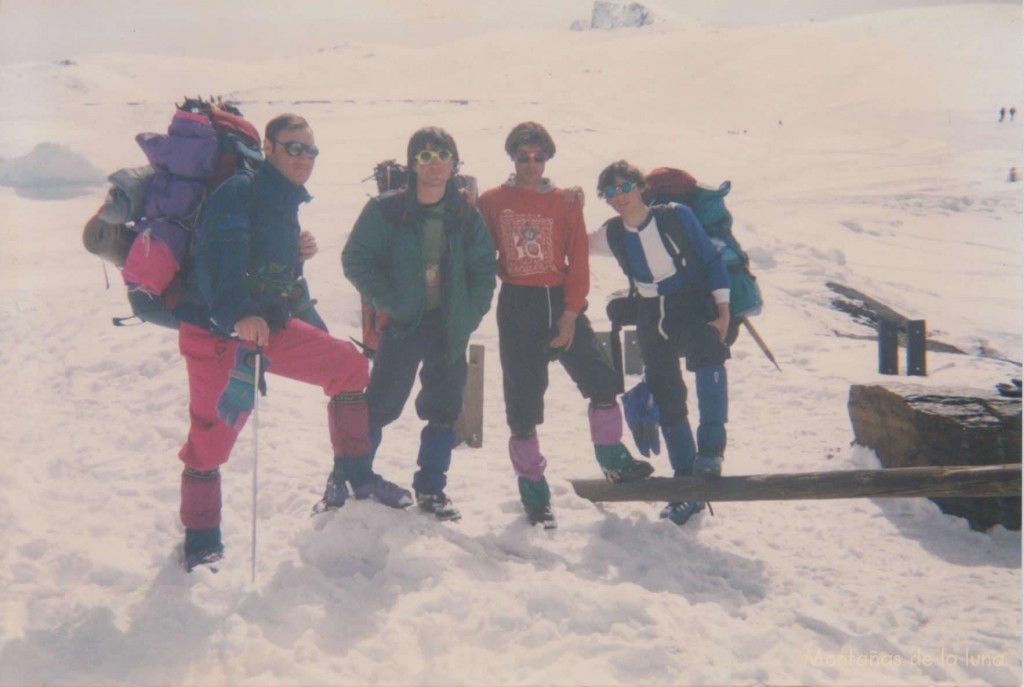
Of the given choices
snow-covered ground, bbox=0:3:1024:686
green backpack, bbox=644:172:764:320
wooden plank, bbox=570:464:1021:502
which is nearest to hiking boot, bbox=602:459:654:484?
wooden plank, bbox=570:464:1021:502

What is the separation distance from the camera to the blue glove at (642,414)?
5.00 m

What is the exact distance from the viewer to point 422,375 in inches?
175

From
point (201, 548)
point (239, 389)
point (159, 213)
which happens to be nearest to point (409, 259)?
point (239, 389)

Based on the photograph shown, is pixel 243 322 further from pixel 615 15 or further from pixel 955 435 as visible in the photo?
pixel 615 15

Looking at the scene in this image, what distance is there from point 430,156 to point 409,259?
559mm

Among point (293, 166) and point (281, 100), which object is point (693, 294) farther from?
point (281, 100)

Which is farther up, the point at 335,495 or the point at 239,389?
the point at 239,389

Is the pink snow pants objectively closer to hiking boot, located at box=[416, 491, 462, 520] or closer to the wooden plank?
hiking boot, located at box=[416, 491, 462, 520]

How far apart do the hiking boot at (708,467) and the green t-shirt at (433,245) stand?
73.7 inches

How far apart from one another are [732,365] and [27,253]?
38.0 ft

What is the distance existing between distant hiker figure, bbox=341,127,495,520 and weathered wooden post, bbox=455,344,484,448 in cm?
211

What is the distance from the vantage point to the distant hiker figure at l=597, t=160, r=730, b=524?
4.68 metres

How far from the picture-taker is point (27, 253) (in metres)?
13.0

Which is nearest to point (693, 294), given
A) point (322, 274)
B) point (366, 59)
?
point (322, 274)
